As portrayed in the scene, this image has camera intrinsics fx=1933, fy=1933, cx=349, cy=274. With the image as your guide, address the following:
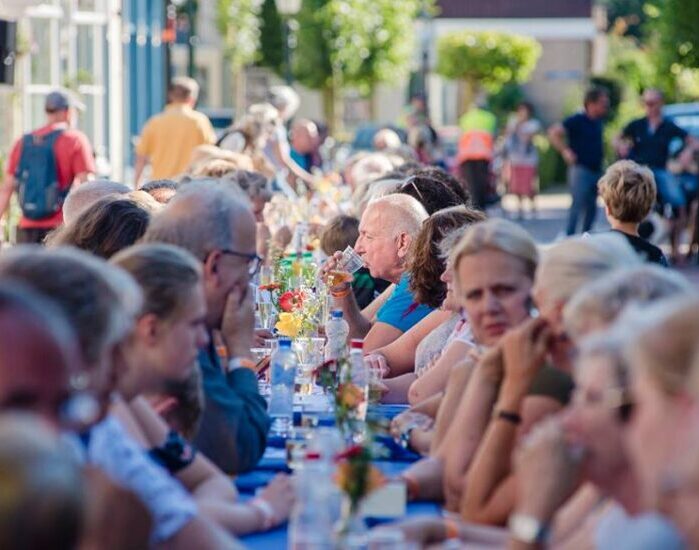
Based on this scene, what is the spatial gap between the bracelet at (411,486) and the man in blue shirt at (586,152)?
53.3 feet

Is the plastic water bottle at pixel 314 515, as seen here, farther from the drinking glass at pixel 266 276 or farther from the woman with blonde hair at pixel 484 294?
the drinking glass at pixel 266 276

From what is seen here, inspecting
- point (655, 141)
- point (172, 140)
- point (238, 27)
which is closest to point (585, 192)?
point (655, 141)

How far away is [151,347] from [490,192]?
2534 centimetres

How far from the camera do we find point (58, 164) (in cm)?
1378

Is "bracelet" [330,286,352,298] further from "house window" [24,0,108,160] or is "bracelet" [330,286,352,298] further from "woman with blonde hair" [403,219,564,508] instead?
"house window" [24,0,108,160]

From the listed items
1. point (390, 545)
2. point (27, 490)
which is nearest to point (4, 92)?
point (390, 545)

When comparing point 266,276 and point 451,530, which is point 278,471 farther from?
point 266,276

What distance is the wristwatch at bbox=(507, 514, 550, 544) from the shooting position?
12.5ft

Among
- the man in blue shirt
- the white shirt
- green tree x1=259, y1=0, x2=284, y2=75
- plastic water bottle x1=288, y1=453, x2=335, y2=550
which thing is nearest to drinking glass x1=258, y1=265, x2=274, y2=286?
plastic water bottle x1=288, y1=453, x2=335, y2=550

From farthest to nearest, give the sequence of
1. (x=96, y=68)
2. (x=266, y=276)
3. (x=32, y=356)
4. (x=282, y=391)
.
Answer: (x=96, y=68)
(x=266, y=276)
(x=282, y=391)
(x=32, y=356)

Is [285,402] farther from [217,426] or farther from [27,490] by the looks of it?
[27,490]

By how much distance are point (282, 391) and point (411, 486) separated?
144cm

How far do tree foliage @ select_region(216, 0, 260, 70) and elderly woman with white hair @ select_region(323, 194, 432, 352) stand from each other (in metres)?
42.4

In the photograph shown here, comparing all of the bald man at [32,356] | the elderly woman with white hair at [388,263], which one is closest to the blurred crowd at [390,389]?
the bald man at [32,356]
